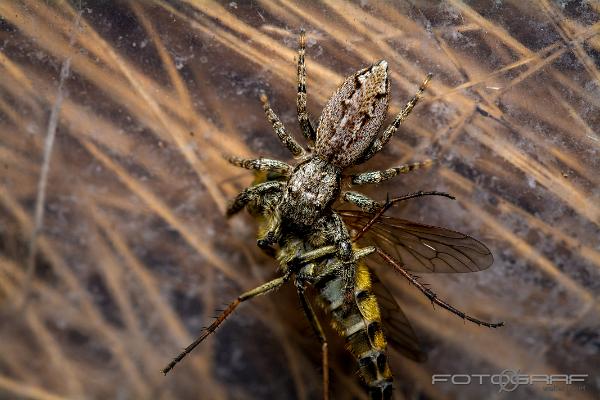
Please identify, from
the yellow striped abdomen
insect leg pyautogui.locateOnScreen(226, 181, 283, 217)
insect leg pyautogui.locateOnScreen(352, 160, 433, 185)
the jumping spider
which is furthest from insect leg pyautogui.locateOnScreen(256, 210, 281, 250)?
insect leg pyautogui.locateOnScreen(352, 160, 433, 185)

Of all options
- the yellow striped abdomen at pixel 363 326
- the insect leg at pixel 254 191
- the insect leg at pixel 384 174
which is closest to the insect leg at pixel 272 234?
the insect leg at pixel 254 191

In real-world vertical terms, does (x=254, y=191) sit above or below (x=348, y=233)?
above

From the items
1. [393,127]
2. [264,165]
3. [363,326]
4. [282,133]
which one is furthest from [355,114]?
[363,326]

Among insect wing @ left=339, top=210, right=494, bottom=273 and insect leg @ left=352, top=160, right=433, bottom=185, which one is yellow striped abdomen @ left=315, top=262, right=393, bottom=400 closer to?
insect wing @ left=339, top=210, right=494, bottom=273

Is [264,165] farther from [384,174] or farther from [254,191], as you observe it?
[384,174]

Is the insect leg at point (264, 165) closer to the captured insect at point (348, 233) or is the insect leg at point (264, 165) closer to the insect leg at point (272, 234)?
the captured insect at point (348, 233)

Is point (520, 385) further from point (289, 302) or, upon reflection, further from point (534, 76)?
point (534, 76)

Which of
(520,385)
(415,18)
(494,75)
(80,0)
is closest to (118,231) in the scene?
(80,0)
